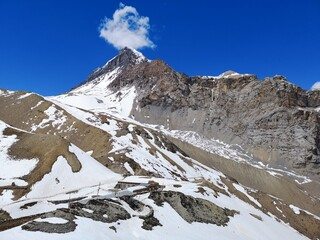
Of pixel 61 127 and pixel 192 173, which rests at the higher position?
pixel 61 127

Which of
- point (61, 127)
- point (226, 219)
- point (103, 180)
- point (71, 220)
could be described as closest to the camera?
point (71, 220)

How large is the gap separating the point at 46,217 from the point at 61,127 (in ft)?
317

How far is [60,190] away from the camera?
60969 millimetres

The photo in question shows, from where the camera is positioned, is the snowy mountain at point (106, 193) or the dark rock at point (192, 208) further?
the dark rock at point (192, 208)

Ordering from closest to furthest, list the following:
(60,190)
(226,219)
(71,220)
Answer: (71,220) < (226,219) < (60,190)

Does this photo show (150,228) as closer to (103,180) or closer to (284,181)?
(103,180)

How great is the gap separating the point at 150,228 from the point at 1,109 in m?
135

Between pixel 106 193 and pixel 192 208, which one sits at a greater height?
pixel 106 193

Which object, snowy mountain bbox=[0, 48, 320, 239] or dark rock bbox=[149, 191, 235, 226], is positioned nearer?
snowy mountain bbox=[0, 48, 320, 239]

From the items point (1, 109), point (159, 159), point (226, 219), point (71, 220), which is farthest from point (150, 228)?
point (1, 109)

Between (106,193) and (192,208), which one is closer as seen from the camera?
(192,208)

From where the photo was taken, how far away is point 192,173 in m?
114

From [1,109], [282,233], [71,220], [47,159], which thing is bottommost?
[282,233]

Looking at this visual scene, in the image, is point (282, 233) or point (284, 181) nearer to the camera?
point (282, 233)
